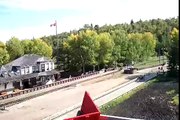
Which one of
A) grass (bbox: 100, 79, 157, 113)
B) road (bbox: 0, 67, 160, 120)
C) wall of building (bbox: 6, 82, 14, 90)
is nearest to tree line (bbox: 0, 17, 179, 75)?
road (bbox: 0, 67, 160, 120)

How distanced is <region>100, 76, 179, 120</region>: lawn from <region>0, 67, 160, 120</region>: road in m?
5.92

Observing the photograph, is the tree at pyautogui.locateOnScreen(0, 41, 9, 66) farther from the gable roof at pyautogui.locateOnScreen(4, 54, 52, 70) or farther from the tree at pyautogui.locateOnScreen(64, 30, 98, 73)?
the tree at pyautogui.locateOnScreen(64, 30, 98, 73)

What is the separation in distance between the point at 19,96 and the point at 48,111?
9407 millimetres

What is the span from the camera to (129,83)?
5778 centimetres

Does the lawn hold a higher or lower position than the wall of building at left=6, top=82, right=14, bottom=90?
lower

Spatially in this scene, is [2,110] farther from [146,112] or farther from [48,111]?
[146,112]

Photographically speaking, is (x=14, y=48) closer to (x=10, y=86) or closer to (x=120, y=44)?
(x=120, y=44)

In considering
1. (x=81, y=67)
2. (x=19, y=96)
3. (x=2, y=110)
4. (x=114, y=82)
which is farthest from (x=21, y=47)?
(x=2, y=110)

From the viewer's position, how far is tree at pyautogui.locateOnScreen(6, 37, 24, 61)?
79113 millimetres

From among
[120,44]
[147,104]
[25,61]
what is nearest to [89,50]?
[120,44]

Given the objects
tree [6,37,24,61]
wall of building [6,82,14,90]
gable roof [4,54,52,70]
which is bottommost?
wall of building [6,82,14,90]

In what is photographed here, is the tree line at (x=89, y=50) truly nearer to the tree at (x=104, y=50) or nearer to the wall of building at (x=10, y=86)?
the tree at (x=104, y=50)

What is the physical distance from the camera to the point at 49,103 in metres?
43.3

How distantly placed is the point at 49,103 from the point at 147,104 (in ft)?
44.7
